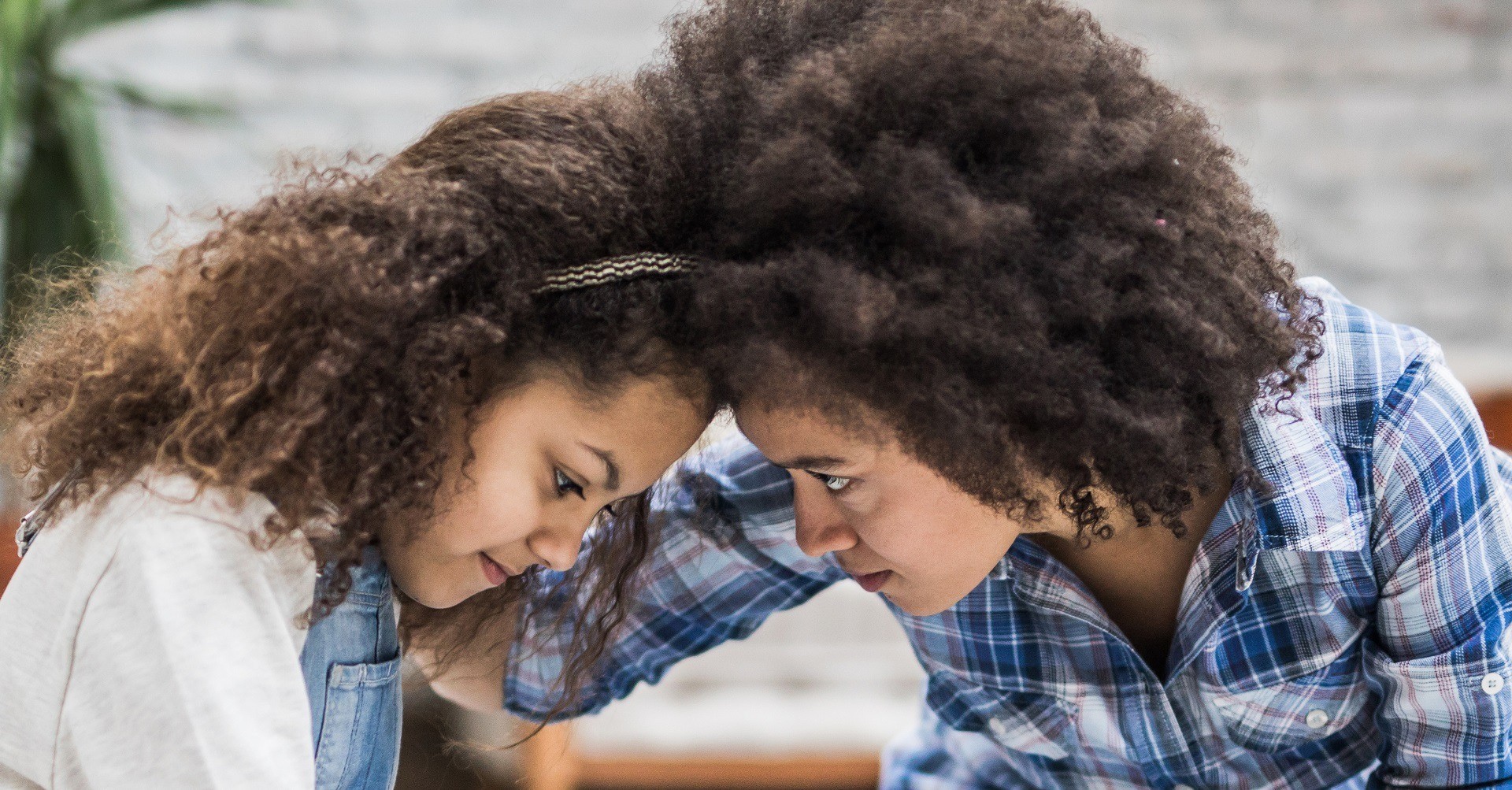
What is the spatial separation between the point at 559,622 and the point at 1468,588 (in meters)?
0.74

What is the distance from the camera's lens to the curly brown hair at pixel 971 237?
84 centimetres

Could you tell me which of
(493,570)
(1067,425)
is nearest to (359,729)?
(493,570)

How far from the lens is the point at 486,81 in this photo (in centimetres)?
216

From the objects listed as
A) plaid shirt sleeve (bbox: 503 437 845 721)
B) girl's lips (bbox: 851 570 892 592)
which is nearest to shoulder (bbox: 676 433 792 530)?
plaid shirt sleeve (bbox: 503 437 845 721)

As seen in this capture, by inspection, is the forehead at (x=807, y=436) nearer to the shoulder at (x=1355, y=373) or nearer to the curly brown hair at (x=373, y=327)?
the curly brown hair at (x=373, y=327)

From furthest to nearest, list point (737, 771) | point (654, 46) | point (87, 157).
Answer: point (654, 46), point (737, 771), point (87, 157)

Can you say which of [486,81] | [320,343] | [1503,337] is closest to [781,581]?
[320,343]

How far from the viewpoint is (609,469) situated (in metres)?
0.91

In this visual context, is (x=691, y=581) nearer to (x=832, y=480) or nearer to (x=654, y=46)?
(x=832, y=480)

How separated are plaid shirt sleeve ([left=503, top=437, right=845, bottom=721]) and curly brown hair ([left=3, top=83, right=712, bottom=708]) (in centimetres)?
29

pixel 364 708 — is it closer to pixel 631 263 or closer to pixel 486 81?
pixel 631 263

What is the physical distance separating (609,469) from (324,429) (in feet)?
0.63

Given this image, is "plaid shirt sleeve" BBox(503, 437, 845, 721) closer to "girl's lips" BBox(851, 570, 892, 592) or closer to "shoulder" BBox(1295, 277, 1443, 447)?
"girl's lips" BBox(851, 570, 892, 592)

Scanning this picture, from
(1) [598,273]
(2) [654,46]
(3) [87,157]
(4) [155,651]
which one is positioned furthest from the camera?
(2) [654,46]
